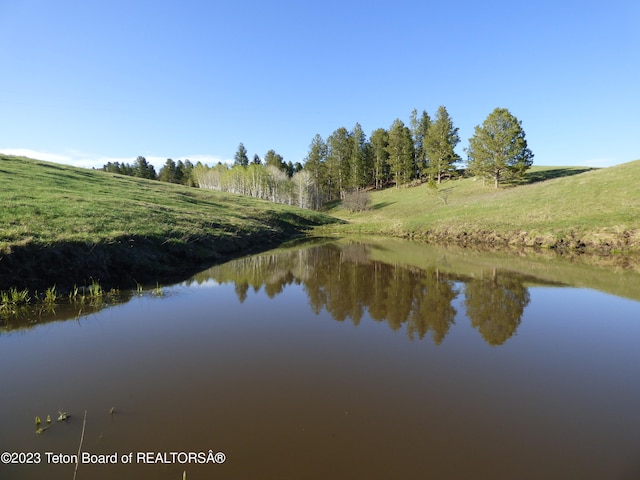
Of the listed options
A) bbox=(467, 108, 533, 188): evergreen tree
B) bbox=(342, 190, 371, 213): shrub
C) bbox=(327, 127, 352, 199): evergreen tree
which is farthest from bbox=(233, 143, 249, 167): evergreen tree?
bbox=(467, 108, 533, 188): evergreen tree

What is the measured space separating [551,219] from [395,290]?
2471cm

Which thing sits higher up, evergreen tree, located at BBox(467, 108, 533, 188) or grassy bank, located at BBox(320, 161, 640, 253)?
evergreen tree, located at BBox(467, 108, 533, 188)

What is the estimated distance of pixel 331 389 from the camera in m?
5.84

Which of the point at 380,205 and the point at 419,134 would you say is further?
the point at 419,134

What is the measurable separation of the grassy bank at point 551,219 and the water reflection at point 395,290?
1276cm

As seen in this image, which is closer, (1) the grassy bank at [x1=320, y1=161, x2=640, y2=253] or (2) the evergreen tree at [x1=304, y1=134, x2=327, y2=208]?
(1) the grassy bank at [x1=320, y1=161, x2=640, y2=253]

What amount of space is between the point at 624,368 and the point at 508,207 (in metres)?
33.6

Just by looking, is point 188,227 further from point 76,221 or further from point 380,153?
point 380,153

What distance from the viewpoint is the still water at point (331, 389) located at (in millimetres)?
4184

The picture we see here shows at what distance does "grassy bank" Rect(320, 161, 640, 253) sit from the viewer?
79.1ft

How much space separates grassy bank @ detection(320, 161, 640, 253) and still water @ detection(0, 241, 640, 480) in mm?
15808

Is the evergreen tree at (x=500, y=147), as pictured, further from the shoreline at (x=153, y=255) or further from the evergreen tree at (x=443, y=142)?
the shoreline at (x=153, y=255)

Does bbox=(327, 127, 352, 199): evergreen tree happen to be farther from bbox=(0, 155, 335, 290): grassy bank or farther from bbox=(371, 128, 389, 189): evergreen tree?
bbox=(0, 155, 335, 290): grassy bank

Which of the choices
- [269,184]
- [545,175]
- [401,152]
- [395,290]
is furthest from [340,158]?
[395,290]
